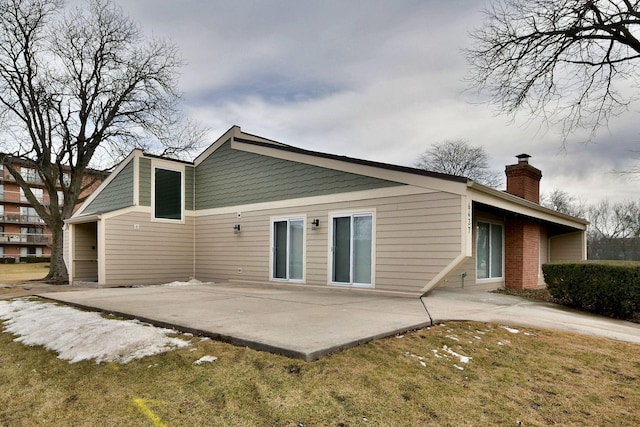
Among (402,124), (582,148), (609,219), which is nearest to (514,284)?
(582,148)

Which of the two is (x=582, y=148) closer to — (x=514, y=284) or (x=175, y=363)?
(x=514, y=284)

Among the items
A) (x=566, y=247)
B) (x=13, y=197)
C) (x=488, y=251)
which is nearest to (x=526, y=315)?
(x=488, y=251)

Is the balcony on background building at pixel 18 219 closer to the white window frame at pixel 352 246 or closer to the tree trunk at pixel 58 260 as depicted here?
the tree trunk at pixel 58 260

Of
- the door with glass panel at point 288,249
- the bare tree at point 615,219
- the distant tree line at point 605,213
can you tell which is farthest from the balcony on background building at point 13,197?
the bare tree at point 615,219

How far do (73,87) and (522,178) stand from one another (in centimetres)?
1727

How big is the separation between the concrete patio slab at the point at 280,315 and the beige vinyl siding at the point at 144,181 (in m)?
4.26

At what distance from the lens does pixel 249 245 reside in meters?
11.7

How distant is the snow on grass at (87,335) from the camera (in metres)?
4.15

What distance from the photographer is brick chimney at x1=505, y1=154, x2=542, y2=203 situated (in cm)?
1241

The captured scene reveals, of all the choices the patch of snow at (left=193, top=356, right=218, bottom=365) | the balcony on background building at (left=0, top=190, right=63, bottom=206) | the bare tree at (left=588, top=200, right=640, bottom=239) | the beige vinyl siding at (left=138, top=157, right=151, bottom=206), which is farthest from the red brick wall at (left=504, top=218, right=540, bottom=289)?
the balcony on background building at (left=0, top=190, right=63, bottom=206)

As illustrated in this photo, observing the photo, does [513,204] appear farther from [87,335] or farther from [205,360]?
[87,335]

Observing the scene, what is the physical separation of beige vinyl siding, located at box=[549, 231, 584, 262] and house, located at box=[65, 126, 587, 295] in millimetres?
40

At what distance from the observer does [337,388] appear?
3.15m

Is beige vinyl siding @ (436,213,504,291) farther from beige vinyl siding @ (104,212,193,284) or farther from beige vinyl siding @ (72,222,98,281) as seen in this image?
beige vinyl siding @ (72,222,98,281)
